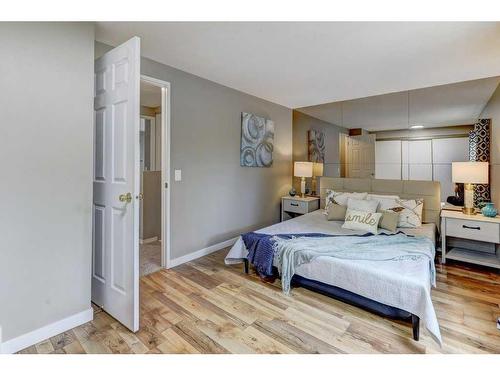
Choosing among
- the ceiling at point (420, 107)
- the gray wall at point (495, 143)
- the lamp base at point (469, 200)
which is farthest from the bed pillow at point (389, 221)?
the ceiling at point (420, 107)

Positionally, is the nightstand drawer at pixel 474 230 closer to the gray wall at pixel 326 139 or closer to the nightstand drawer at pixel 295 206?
the gray wall at pixel 326 139

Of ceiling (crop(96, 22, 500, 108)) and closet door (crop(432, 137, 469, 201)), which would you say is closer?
ceiling (crop(96, 22, 500, 108))

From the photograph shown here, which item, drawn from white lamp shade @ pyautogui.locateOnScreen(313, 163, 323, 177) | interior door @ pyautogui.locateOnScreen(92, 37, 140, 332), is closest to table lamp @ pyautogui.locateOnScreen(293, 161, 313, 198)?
white lamp shade @ pyautogui.locateOnScreen(313, 163, 323, 177)

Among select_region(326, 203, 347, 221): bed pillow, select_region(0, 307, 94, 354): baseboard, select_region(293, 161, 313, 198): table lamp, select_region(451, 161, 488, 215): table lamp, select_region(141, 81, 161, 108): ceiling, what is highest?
select_region(141, 81, 161, 108): ceiling

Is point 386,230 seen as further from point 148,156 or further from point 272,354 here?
point 148,156

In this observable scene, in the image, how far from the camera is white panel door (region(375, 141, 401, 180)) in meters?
3.63

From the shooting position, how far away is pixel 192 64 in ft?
9.08

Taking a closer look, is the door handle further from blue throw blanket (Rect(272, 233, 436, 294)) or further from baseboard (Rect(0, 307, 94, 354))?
blue throw blanket (Rect(272, 233, 436, 294))

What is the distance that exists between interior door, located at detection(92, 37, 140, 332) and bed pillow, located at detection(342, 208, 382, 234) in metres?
2.30

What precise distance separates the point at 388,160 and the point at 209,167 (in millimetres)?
2538

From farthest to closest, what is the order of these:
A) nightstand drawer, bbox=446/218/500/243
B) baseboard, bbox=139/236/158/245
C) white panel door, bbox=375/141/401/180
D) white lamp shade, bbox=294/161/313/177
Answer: white lamp shade, bbox=294/161/313/177 → baseboard, bbox=139/236/158/245 → white panel door, bbox=375/141/401/180 → nightstand drawer, bbox=446/218/500/243

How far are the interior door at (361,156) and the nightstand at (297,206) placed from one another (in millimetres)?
717

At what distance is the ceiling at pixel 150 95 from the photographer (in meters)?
3.54

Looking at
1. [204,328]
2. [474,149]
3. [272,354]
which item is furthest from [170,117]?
[474,149]
